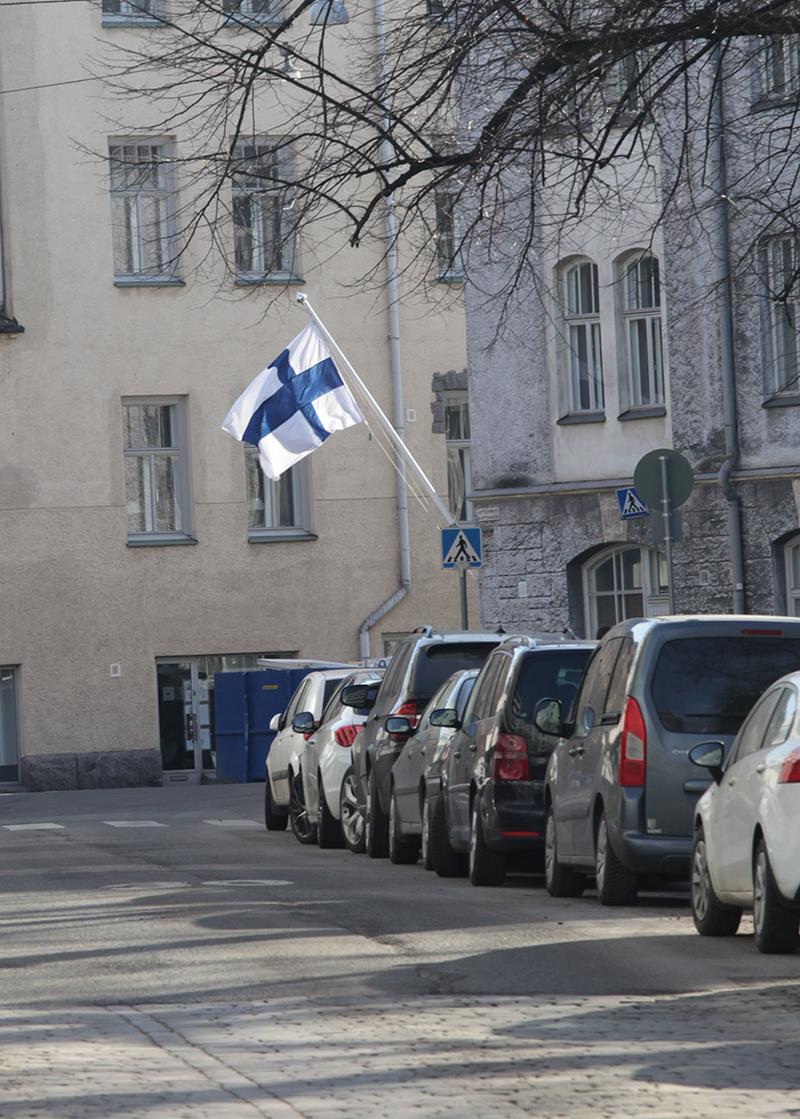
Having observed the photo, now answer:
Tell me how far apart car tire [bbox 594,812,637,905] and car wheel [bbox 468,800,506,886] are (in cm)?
201

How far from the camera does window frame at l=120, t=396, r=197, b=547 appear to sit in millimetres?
40312

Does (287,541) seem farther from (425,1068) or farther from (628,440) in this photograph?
(425,1068)

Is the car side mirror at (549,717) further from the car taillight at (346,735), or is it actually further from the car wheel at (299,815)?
the car wheel at (299,815)

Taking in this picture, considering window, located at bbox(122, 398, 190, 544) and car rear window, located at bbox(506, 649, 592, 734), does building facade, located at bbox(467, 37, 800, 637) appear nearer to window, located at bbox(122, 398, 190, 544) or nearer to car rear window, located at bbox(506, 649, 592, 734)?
window, located at bbox(122, 398, 190, 544)

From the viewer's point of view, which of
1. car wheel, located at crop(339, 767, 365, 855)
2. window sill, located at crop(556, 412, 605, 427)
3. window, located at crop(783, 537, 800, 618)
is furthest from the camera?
window sill, located at crop(556, 412, 605, 427)

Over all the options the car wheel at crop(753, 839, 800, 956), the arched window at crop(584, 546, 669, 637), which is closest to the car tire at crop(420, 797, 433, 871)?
the car wheel at crop(753, 839, 800, 956)

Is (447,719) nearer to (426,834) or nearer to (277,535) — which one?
(426,834)

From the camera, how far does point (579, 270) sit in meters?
32.2

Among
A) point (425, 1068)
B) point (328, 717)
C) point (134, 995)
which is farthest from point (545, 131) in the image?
point (328, 717)

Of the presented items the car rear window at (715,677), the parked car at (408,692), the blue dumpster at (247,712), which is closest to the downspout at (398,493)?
the blue dumpster at (247,712)

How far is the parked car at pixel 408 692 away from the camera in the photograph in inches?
810

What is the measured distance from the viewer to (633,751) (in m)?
14.6

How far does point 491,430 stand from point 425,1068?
24739mm

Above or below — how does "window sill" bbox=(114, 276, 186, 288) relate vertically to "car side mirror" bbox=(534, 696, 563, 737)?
above
